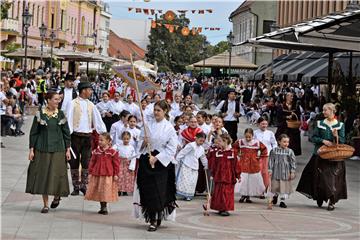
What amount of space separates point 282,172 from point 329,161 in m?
0.76

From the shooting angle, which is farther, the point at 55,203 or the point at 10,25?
the point at 10,25

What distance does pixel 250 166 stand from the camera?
46.2 ft

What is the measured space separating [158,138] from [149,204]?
33.1 inches

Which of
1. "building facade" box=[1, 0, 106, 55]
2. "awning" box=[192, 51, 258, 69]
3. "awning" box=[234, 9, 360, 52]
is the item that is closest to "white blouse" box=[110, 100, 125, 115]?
"awning" box=[234, 9, 360, 52]

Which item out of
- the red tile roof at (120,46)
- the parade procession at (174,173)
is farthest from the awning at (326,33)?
the red tile roof at (120,46)

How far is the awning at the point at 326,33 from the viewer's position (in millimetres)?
16781

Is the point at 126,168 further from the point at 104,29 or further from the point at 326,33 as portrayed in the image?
the point at 104,29

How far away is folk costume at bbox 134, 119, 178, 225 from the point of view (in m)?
10.7

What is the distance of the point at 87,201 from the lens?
13.0 metres

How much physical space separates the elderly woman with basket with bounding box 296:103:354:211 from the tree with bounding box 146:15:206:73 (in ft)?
344

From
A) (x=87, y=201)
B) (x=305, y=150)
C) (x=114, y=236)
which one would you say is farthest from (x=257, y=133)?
(x=305, y=150)

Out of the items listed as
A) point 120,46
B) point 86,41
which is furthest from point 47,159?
point 120,46

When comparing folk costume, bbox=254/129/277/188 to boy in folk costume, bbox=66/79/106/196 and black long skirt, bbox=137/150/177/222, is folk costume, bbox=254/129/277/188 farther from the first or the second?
black long skirt, bbox=137/150/177/222

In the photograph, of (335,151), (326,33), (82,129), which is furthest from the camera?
(326,33)
